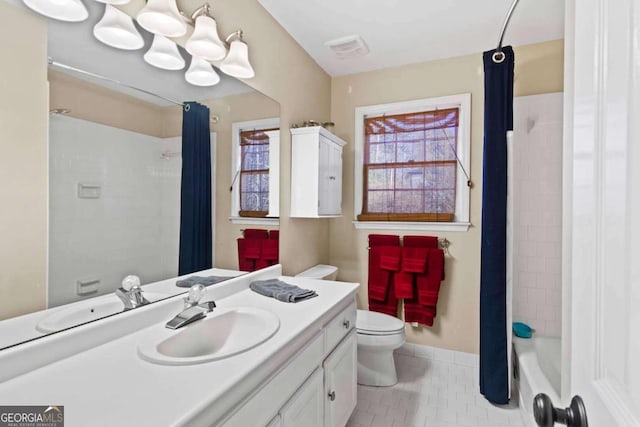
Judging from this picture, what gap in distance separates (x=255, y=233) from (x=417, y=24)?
1769 millimetres

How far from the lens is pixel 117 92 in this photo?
1.18 meters

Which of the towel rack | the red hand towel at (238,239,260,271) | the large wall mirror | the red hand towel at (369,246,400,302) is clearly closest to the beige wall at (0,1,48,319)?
the large wall mirror

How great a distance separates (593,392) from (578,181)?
0.33 meters

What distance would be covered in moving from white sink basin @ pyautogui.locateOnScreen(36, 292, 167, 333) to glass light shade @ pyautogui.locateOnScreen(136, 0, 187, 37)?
1.07 m

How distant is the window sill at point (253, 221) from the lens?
1.82 m

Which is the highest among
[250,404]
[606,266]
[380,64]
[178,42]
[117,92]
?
[380,64]

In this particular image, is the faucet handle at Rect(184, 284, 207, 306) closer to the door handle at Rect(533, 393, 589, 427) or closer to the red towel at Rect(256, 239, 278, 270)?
the red towel at Rect(256, 239, 278, 270)

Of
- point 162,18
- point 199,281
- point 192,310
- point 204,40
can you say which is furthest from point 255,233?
point 162,18

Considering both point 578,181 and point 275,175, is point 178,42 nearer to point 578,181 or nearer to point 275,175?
point 275,175

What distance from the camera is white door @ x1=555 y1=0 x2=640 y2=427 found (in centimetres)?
40

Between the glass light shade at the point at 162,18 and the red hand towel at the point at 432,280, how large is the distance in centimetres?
220

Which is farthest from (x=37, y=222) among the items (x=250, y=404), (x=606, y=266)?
(x=606, y=266)

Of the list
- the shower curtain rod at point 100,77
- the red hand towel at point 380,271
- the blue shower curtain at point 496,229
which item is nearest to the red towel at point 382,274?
the red hand towel at point 380,271

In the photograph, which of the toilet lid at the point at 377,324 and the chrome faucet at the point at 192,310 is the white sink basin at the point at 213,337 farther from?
the toilet lid at the point at 377,324
